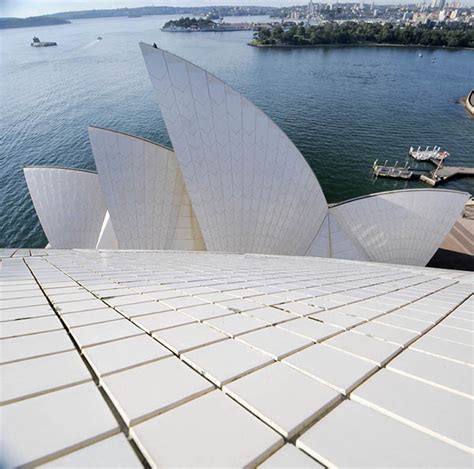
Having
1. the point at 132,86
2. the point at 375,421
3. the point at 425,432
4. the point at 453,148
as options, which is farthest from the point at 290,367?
the point at 132,86

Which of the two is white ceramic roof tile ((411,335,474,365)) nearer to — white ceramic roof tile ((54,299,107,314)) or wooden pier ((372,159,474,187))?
white ceramic roof tile ((54,299,107,314))

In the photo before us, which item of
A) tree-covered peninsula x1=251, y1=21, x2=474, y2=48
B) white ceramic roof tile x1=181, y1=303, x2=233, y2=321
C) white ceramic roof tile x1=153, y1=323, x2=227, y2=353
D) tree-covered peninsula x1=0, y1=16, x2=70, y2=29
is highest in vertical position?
tree-covered peninsula x1=0, y1=16, x2=70, y2=29

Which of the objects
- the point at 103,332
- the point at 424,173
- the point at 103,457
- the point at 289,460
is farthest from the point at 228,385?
the point at 424,173

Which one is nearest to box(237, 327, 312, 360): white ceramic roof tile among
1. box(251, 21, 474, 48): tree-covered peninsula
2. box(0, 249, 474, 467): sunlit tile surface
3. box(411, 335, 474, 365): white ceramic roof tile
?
box(0, 249, 474, 467): sunlit tile surface

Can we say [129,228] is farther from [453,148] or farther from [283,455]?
[453,148]

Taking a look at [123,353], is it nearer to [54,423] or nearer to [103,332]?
[103,332]
